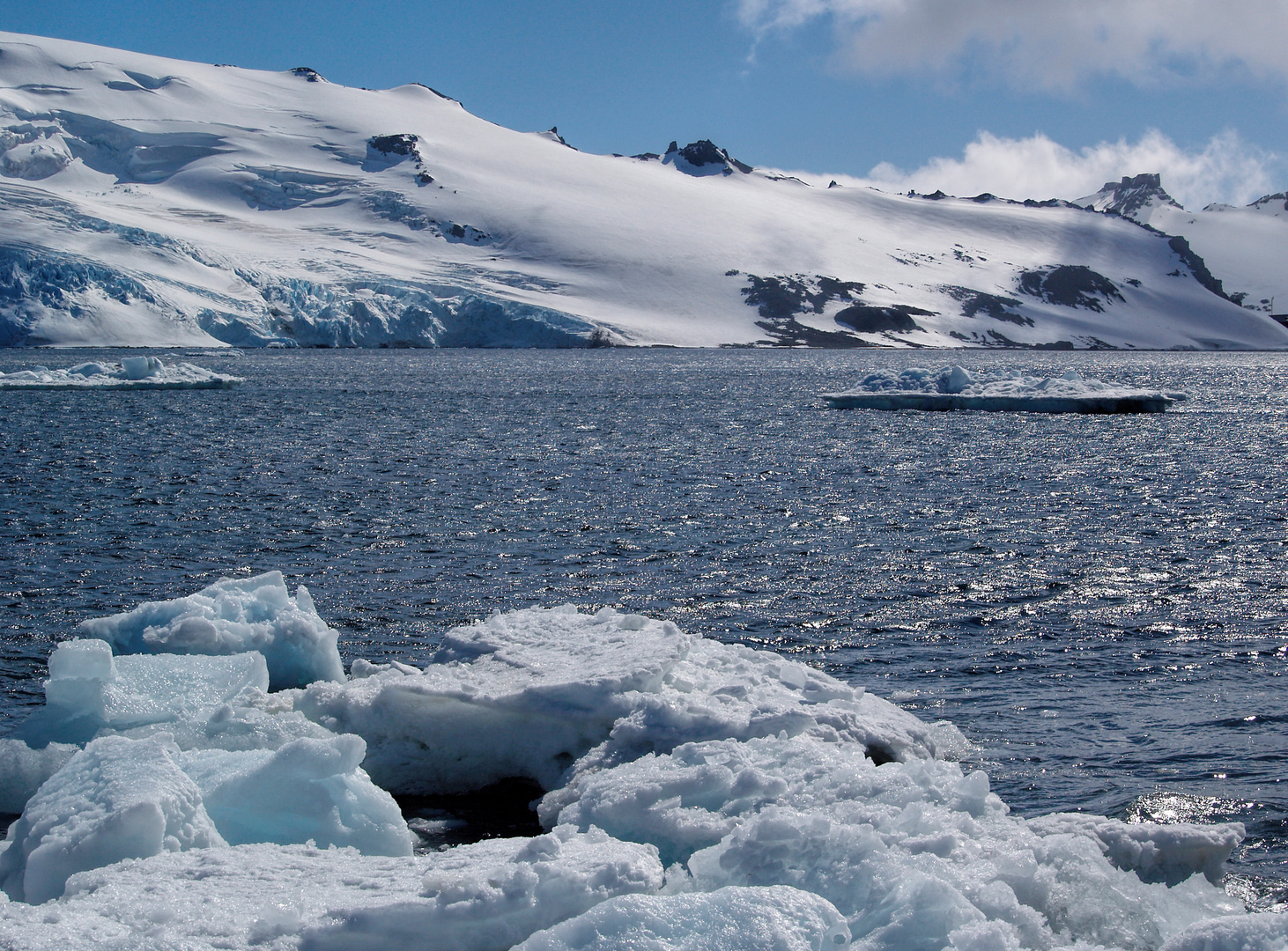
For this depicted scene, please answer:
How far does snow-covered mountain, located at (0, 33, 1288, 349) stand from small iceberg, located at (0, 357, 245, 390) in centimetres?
4066

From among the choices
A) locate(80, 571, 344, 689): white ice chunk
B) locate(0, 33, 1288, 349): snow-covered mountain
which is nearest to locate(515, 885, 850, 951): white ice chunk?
locate(80, 571, 344, 689): white ice chunk

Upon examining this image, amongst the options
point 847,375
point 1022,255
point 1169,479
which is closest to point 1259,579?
point 1169,479

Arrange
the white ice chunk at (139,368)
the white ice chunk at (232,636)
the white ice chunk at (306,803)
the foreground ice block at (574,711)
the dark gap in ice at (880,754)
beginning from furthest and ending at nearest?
the white ice chunk at (139,368), the white ice chunk at (232,636), the dark gap in ice at (880,754), the foreground ice block at (574,711), the white ice chunk at (306,803)

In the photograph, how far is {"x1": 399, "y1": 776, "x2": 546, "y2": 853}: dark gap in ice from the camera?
683 centimetres

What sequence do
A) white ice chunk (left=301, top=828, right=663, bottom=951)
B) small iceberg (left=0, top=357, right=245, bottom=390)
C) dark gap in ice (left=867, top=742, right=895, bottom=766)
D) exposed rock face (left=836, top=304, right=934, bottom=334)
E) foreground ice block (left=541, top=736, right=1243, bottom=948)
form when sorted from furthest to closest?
1. exposed rock face (left=836, top=304, right=934, bottom=334)
2. small iceberg (left=0, top=357, right=245, bottom=390)
3. dark gap in ice (left=867, top=742, right=895, bottom=766)
4. foreground ice block (left=541, top=736, right=1243, bottom=948)
5. white ice chunk (left=301, top=828, right=663, bottom=951)

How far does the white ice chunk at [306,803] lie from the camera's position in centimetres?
601

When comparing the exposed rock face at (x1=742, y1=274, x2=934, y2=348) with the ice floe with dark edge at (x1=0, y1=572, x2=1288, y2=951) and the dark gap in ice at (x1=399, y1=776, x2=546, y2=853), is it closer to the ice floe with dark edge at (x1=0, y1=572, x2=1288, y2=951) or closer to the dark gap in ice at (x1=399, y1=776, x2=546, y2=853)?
the ice floe with dark edge at (x1=0, y1=572, x2=1288, y2=951)

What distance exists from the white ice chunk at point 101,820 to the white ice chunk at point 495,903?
135 centimetres

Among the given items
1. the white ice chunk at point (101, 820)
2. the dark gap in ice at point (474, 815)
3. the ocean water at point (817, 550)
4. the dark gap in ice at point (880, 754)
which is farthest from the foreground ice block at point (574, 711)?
the white ice chunk at point (101, 820)

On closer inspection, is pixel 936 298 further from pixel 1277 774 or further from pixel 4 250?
pixel 1277 774

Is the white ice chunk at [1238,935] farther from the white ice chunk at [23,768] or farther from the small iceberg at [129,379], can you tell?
the small iceberg at [129,379]

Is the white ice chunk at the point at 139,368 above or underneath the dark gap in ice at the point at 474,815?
above

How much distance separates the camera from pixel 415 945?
178 inches

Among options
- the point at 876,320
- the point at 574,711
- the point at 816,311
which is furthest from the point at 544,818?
the point at 876,320
